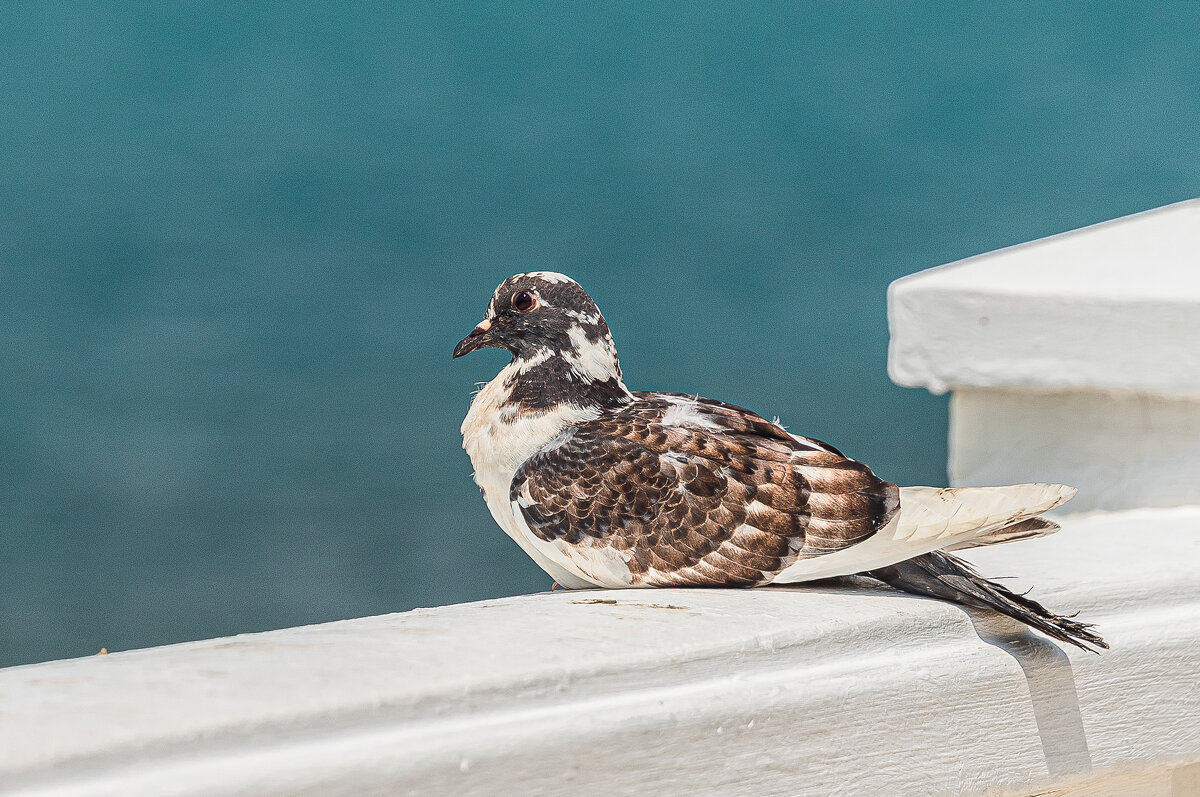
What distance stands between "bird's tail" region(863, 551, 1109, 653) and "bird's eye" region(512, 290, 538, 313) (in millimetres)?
726

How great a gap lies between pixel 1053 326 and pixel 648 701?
1.23 m

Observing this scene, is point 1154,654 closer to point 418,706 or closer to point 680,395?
point 680,395

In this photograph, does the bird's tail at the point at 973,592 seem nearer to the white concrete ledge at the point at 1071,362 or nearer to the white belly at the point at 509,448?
the white belly at the point at 509,448

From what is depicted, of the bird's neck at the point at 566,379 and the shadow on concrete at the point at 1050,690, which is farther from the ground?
the bird's neck at the point at 566,379

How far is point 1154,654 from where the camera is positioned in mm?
1553

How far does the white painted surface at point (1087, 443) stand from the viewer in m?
2.16

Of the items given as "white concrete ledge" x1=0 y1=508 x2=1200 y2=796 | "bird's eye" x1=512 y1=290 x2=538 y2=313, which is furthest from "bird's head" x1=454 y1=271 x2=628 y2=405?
"white concrete ledge" x1=0 y1=508 x2=1200 y2=796

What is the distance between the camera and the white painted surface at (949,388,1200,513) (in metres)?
2.16

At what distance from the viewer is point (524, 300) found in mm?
→ 1994

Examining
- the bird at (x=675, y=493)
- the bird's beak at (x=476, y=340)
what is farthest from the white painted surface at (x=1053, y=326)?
the bird's beak at (x=476, y=340)

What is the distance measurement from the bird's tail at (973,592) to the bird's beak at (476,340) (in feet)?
A: 2.57

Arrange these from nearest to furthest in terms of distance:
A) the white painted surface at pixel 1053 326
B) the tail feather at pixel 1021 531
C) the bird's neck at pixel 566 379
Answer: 1. the tail feather at pixel 1021 531
2. the bird's neck at pixel 566 379
3. the white painted surface at pixel 1053 326

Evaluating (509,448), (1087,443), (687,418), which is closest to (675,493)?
(687,418)

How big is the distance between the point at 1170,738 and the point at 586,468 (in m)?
0.86
